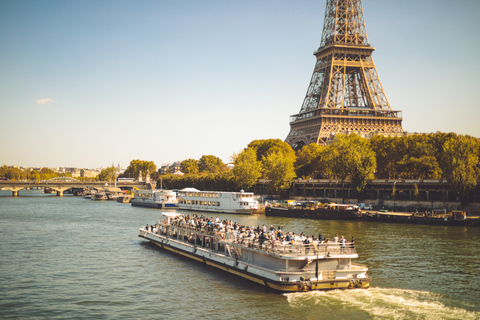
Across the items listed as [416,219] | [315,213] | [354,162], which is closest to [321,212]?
[315,213]

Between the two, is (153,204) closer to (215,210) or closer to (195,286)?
(215,210)

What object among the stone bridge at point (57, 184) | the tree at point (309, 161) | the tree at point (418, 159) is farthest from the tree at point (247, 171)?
the stone bridge at point (57, 184)

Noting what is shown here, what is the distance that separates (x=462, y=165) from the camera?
6981 centimetres

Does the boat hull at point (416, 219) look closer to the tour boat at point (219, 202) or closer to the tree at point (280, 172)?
the tour boat at point (219, 202)

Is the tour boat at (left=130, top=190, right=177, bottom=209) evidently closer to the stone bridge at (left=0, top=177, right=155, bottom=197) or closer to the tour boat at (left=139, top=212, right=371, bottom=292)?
the stone bridge at (left=0, top=177, right=155, bottom=197)

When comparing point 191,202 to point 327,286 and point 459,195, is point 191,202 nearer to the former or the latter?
point 459,195

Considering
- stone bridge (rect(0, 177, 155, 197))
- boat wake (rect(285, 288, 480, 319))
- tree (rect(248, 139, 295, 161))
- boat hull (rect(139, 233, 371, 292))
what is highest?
tree (rect(248, 139, 295, 161))

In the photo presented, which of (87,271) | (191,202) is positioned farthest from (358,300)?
(191,202)

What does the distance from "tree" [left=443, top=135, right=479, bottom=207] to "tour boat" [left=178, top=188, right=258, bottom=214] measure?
31481 mm

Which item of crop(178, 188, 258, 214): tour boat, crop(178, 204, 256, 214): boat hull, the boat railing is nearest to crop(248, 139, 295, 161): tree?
crop(178, 188, 258, 214): tour boat

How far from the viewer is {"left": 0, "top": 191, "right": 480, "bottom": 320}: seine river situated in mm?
24906

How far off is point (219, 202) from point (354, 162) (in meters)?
24.8

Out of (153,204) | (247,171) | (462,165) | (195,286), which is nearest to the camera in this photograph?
(195,286)

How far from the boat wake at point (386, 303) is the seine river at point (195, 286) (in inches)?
2.1
